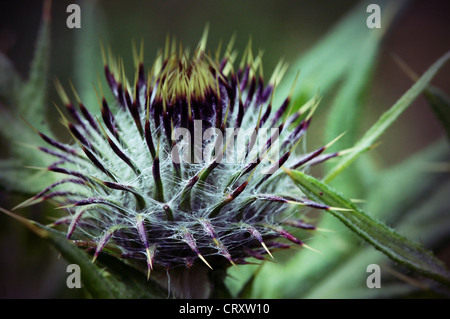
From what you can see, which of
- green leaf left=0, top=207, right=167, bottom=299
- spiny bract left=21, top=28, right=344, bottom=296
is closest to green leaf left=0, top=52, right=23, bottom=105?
spiny bract left=21, top=28, right=344, bottom=296

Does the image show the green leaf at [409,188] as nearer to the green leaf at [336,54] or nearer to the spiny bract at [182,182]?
the green leaf at [336,54]

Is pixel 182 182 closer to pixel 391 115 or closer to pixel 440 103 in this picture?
pixel 391 115

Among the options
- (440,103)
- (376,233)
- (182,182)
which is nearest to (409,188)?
(440,103)

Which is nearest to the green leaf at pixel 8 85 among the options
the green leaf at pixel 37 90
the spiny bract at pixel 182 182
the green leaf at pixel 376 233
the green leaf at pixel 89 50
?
the green leaf at pixel 37 90

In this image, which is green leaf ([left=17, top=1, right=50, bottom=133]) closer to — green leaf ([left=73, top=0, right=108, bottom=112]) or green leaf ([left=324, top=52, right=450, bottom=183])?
green leaf ([left=73, top=0, right=108, bottom=112])

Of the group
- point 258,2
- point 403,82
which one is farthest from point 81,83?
point 403,82
